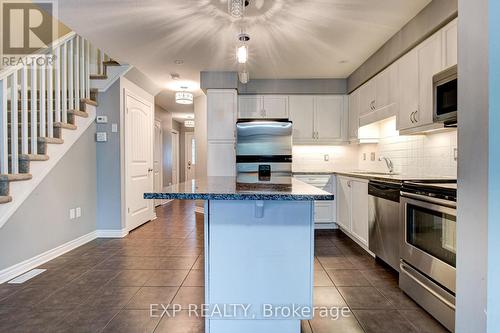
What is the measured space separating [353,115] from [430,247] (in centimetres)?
269

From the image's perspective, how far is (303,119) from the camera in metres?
4.45

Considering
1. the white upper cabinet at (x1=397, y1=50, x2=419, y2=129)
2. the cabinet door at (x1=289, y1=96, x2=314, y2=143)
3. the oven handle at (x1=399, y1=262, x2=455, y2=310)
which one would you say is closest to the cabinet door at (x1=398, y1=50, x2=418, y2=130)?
the white upper cabinet at (x1=397, y1=50, x2=419, y2=129)

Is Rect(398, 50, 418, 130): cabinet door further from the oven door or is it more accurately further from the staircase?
the staircase

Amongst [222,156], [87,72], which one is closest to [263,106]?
[222,156]

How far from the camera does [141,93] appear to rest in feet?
14.7

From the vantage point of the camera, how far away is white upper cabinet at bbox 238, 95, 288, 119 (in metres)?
4.41

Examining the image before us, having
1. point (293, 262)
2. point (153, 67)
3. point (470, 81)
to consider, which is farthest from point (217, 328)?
point (153, 67)

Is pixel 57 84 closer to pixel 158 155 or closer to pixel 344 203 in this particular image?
pixel 158 155

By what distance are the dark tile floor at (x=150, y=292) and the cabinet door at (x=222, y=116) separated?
1.68 meters

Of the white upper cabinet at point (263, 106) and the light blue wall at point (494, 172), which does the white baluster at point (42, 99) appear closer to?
the white upper cabinet at point (263, 106)

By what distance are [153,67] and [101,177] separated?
1.72m

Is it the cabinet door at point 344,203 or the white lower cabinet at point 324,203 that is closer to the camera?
the cabinet door at point 344,203

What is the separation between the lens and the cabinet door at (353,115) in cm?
408

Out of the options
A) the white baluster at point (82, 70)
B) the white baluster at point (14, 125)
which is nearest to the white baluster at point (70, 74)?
the white baluster at point (82, 70)
